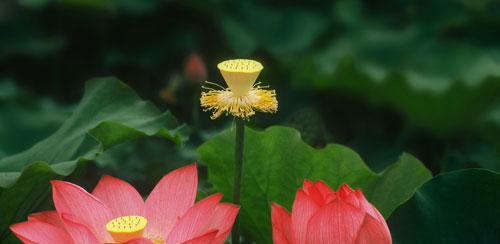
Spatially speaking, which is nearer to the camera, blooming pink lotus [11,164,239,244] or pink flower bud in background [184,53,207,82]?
blooming pink lotus [11,164,239,244]

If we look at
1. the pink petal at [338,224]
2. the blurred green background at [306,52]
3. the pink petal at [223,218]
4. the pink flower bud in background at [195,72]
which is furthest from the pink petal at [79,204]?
the blurred green background at [306,52]

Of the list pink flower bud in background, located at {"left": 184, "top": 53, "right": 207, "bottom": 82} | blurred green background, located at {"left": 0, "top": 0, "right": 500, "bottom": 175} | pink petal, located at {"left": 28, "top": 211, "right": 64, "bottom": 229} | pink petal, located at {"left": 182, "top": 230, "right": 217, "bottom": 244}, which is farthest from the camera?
blurred green background, located at {"left": 0, "top": 0, "right": 500, "bottom": 175}

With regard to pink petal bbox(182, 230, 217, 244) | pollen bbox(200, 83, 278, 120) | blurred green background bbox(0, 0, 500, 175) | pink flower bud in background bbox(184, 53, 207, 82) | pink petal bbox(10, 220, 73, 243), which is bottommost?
blurred green background bbox(0, 0, 500, 175)

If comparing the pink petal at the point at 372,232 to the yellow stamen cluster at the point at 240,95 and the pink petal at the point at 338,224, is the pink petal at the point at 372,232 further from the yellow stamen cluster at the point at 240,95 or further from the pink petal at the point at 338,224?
the yellow stamen cluster at the point at 240,95

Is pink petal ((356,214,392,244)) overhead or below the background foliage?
overhead

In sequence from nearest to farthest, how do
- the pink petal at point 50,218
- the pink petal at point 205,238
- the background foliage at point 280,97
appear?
the pink petal at point 205,238
the pink petal at point 50,218
the background foliage at point 280,97

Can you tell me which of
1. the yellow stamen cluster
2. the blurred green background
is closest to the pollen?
the yellow stamen cluster

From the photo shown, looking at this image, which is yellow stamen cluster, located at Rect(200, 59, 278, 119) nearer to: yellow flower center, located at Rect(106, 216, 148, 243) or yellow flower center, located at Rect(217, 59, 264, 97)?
yellow flower center, located at Rect(217, 59, 264, 97)

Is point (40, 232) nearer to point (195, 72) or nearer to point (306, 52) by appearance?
point (195, 72)
